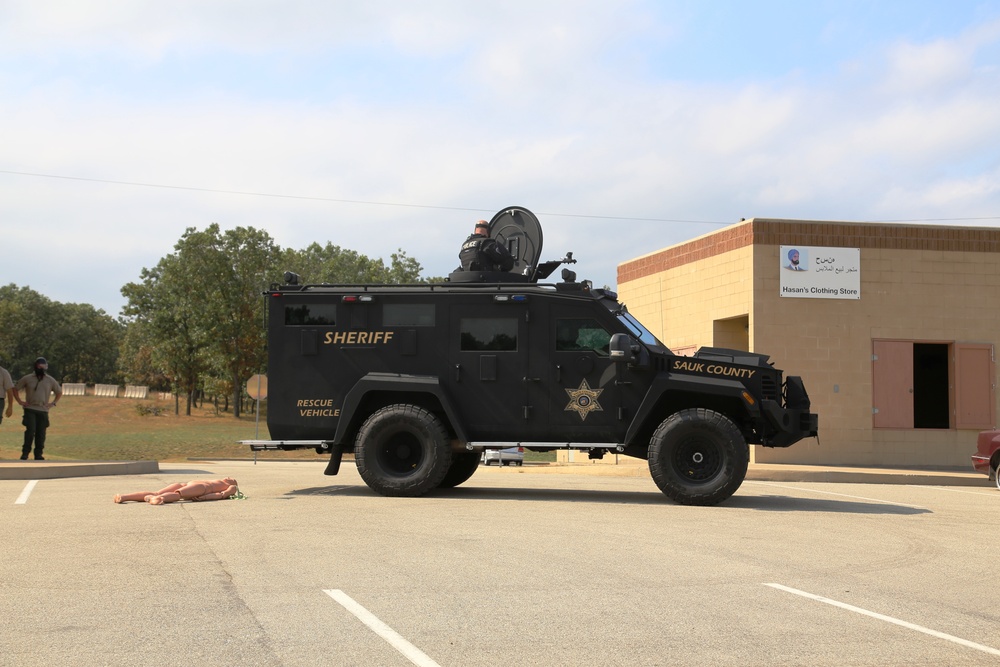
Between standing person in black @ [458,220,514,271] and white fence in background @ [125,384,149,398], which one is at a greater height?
standing person in black @ [458,220,514,271]

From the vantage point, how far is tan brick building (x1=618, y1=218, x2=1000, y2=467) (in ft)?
77.8

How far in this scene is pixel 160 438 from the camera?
4925cm

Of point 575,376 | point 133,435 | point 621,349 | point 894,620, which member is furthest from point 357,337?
point 133,435

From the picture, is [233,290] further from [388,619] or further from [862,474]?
[388,619]

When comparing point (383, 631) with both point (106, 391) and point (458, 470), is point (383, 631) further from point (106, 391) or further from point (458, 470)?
point (106, 391)

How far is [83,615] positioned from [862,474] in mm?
16959

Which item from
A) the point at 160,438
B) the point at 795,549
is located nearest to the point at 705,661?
the point at 795,549

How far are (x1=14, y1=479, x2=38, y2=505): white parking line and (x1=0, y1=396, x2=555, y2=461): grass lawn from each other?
4077mm

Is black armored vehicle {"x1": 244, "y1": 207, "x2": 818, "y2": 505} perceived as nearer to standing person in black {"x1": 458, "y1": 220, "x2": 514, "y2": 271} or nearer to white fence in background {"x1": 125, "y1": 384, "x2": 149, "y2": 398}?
standing person in black {"x1": 458, "y1": 220, "x2": 514, "y2": 271}

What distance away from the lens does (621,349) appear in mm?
12594

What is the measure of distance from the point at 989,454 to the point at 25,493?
47.7ft

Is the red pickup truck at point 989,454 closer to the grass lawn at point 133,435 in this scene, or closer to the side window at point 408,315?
the side window at point 408,315

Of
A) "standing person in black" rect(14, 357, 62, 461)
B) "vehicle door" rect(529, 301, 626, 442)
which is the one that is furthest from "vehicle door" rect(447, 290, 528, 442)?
"standing person in black" rect(14, 357, 62, 461)

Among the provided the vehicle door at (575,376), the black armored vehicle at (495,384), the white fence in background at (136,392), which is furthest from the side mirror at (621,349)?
the white fence in background at (136,392)
